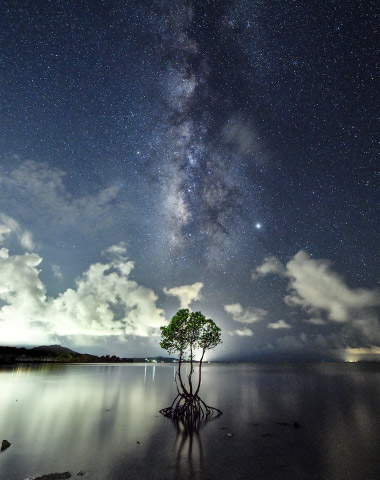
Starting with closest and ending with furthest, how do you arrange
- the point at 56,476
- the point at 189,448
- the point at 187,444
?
the point at 56,476 → the point at 189,448 → the point at 187,444

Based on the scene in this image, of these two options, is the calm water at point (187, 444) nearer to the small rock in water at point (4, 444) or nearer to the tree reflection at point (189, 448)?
the tree reflection at point (189, 448)

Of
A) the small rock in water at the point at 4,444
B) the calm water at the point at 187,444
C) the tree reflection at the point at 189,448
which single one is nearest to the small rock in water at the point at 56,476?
the calm water at the point at 187,444

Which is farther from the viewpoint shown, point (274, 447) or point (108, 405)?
point (108, 405)

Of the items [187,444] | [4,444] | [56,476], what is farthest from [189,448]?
[4,444]

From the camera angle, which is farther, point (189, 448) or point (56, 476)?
point (189, 448)

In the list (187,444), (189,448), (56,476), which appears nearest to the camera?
(56,476)

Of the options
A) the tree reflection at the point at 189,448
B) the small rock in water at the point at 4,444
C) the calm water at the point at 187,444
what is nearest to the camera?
the tree reflection at the point at 189,448

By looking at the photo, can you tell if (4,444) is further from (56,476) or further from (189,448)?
(189,448)

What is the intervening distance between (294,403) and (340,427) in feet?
67.5

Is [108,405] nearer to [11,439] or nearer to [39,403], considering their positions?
[39,403]

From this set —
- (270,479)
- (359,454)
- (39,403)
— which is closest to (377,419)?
(359,454)

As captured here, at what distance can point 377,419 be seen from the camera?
43125 mm

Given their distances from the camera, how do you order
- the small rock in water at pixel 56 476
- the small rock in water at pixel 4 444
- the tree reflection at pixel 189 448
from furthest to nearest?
the small rock in water at pixel 4 444 → the tree reflection at pixel 189 448 → the small rock in water at pixel 56 476

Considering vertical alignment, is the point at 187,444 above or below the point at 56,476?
above
